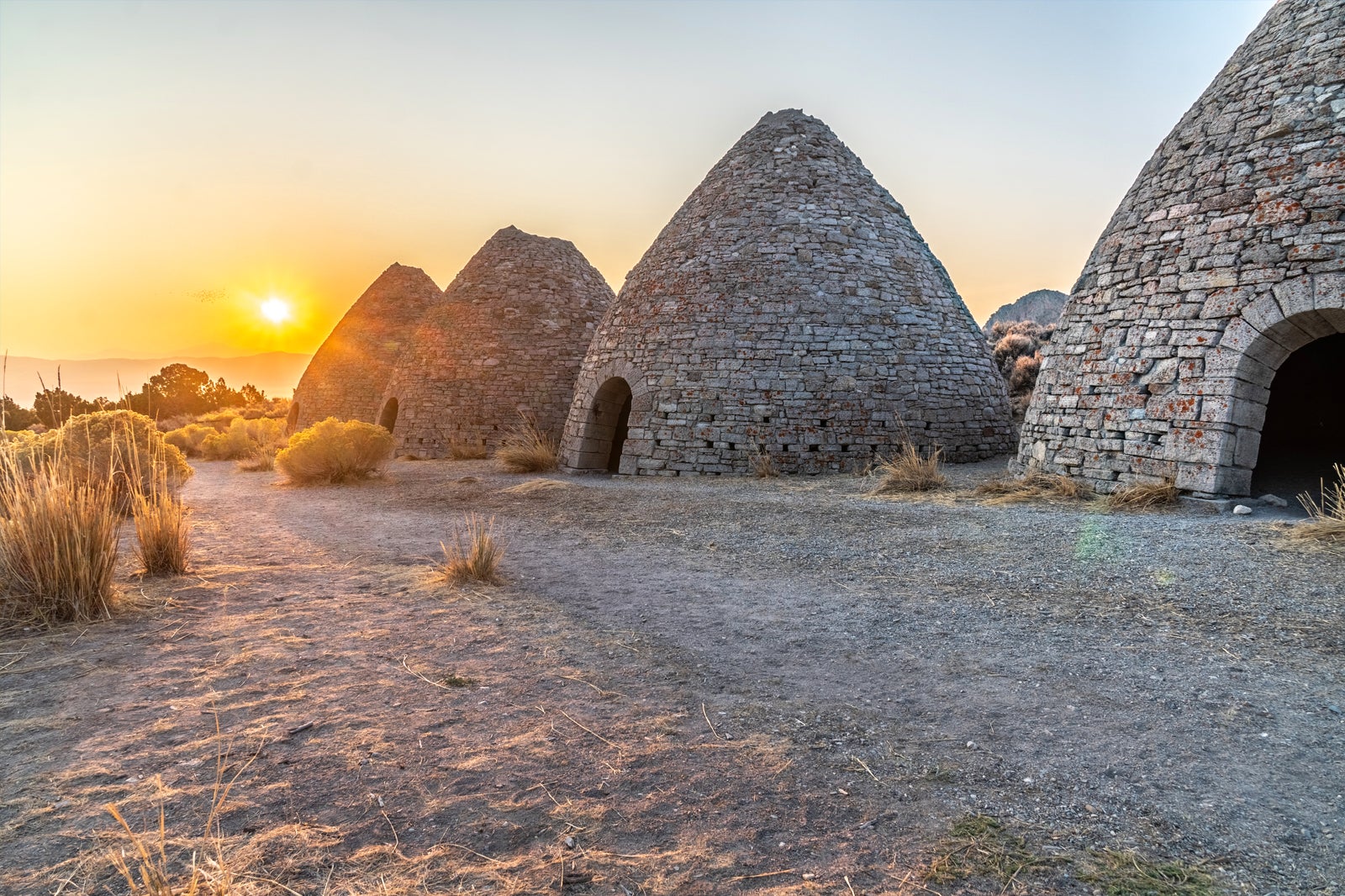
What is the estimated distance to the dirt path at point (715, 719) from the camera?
6.37 feet

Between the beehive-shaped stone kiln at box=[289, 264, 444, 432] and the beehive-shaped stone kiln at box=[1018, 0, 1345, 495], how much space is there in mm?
16384

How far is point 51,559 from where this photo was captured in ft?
12.2

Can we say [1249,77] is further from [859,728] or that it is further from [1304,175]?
[859,728]

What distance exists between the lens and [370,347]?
1977 centimetres

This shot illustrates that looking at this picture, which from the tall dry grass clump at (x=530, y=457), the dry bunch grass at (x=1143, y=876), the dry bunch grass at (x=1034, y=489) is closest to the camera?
the dry bunch grass at (x=1143, y=876)

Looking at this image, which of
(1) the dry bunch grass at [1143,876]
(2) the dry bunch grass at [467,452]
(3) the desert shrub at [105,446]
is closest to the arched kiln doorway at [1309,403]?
(1) the dry bunch grass at [1143,876]

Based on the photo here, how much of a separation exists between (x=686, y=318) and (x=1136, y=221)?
19.1 ft

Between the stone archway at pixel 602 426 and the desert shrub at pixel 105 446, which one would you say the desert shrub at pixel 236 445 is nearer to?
the desert shrub at pixel 105 446

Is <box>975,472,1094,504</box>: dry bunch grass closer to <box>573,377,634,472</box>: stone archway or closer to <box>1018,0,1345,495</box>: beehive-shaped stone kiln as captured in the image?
<box>1018,0,1345,495</box>: beehive-shaped stone kiln

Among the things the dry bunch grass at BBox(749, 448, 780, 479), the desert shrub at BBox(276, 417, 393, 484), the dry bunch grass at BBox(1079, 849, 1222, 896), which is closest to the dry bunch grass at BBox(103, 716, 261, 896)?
the dry bunch grass at BBox(1079, 849, 1222, 896)

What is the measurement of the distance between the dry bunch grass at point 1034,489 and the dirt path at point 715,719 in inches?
70.5

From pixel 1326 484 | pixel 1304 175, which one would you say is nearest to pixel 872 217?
pixel 1304 175

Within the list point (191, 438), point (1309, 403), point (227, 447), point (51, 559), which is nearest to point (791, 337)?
point (1309, 403)

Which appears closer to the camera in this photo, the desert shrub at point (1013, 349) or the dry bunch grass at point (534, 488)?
the dry bunch grass at point (534, 488)
